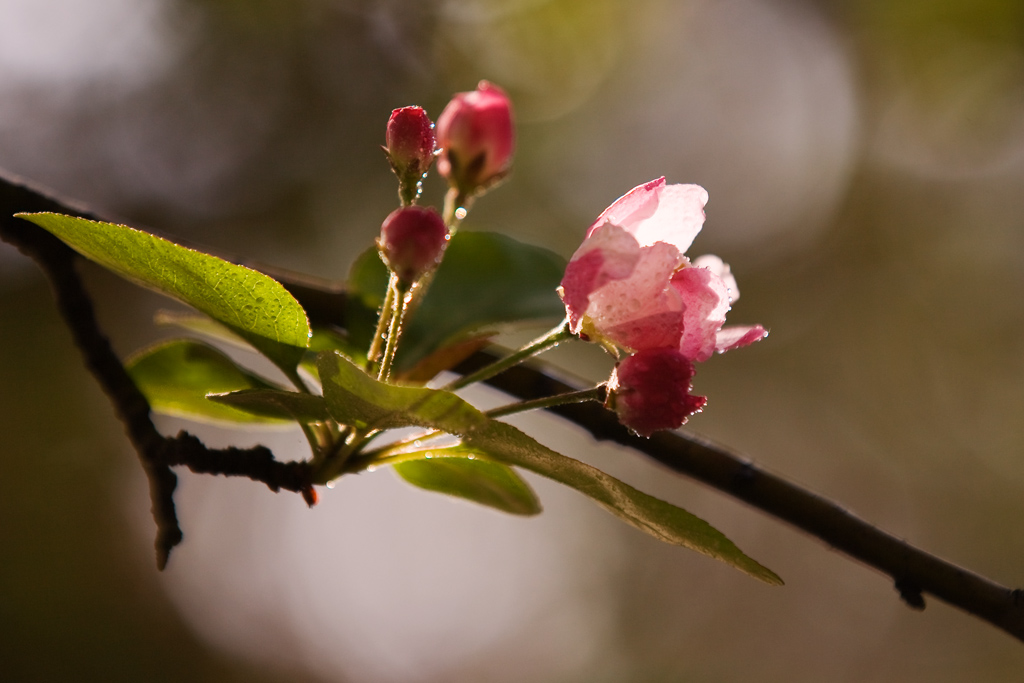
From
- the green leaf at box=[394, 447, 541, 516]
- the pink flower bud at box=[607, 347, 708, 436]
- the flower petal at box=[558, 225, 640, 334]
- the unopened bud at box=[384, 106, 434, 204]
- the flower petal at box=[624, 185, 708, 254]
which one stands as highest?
the unopened bud at box=[384, 106, 434, 204]

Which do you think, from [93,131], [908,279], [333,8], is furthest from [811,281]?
[93,131]

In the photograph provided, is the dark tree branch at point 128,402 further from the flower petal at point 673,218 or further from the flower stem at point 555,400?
the flower petal at point 673,218

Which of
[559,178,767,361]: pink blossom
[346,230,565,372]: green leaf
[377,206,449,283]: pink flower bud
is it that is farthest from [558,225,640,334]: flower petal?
[346,230,565,372]: green leaf

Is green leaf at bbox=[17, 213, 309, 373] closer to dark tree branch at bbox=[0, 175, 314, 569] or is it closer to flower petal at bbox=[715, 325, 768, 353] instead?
dark tree branch at bbox=[0, 175, 314, 569]

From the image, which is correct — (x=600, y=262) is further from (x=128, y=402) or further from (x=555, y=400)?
(x=128, y=402)

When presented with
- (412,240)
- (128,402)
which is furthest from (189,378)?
(412,240)

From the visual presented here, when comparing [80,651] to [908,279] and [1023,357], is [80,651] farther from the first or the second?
[1023,357]

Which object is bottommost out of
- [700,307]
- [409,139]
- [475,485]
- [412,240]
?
[475,485]

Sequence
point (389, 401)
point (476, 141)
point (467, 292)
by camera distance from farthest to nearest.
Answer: point (467, 292) < point (476, 141) < point (389, 401)
